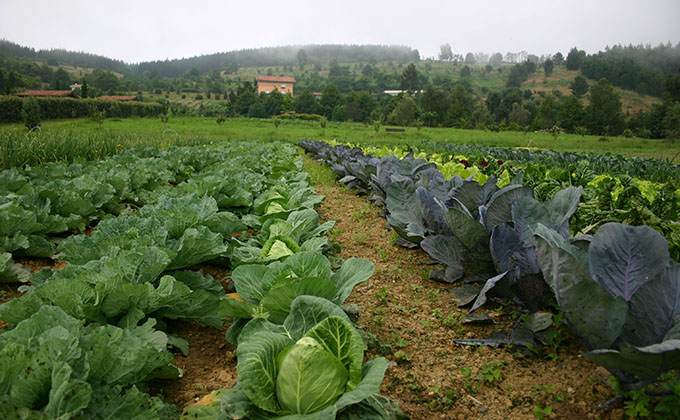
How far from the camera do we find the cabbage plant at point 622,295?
4.06 feet

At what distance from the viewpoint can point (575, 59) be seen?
483 ft

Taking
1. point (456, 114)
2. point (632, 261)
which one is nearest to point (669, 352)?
point (632, 261)

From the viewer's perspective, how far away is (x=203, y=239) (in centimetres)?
227

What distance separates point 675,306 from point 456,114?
77.4m

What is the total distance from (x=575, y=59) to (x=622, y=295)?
18153cm

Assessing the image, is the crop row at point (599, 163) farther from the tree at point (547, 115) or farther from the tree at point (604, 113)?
the tree at point (547, 115)

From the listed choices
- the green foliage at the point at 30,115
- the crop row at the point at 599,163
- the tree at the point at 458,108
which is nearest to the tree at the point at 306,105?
the tree at the point at 458,108

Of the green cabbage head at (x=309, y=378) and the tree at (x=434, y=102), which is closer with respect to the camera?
the green cabbage head at (x=309, y=378)

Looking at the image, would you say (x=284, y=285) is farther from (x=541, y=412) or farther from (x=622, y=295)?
(x=622, y=295)

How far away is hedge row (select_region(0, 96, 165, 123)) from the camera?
3400 cm

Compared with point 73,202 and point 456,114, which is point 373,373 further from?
point 456,114

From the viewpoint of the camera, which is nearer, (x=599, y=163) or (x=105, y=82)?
(x=599, y=163)

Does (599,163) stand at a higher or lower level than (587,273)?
lower

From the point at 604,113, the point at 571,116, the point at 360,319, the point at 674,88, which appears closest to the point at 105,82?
the point at 571,116
